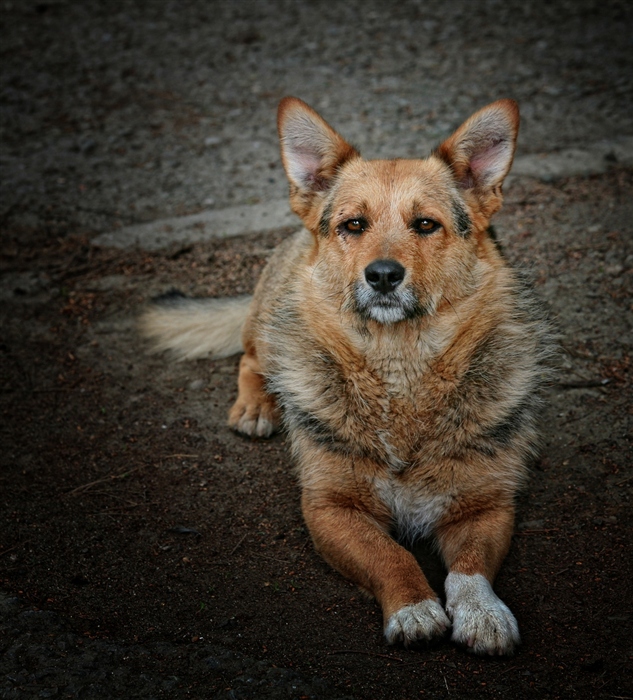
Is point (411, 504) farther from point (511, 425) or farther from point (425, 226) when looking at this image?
point (425, 226)

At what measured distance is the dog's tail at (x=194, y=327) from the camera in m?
5.60

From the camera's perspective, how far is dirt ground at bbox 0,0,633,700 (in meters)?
3.29

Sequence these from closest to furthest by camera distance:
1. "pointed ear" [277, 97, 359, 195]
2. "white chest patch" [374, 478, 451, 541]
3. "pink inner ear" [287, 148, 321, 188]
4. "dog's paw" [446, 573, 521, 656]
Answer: "dog's paw" [446, 573, 521, 656] < "white chest patch" [374, 478, 451, 541] < "pointed ear" [277, 97, 359, 195] < "pink inner ear" [287, 148, 321, 188]

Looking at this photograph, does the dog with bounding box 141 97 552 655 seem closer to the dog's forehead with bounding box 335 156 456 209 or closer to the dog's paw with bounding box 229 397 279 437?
the dog's forehead with bounding box 335 156 456 209

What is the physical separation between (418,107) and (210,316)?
405 cm

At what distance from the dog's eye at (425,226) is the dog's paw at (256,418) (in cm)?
161

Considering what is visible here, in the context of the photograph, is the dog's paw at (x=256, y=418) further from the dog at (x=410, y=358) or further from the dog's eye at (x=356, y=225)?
the dog's eye at (x=356, y=225)

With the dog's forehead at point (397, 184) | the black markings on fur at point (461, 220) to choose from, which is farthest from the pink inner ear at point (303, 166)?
the black markings on fur at point (461, 220)

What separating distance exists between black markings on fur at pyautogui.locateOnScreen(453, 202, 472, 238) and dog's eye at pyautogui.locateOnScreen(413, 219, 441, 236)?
0.16 m

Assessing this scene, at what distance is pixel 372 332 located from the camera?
13.1 feet

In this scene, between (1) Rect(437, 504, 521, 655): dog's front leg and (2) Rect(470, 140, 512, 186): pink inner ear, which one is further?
(2) Rect(470, 140, 512, 186): pink inner ear

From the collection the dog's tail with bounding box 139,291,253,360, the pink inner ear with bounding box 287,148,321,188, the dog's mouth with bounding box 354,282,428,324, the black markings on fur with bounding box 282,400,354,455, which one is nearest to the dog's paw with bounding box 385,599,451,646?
the black markings on fur with bounding box 282,400,354,455

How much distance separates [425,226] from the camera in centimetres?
400

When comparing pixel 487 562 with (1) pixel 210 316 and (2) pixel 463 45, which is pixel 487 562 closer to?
(1) pixel 210 316
